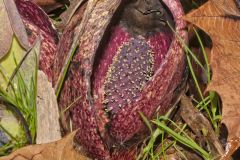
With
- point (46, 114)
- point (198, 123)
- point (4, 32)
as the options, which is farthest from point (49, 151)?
point (198, 123)

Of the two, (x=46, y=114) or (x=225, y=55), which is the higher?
(x=225, y=55)

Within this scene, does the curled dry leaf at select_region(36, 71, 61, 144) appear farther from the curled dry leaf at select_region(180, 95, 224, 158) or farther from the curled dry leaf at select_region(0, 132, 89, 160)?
the curled dry leaf at select_region(180, 95, 224, 158)

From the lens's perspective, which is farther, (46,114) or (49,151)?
(46,114)

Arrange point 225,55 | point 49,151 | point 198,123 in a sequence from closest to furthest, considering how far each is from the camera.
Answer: point 49,151 < point 225,55 < point 198,123

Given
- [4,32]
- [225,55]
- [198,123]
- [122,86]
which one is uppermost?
[4,32]

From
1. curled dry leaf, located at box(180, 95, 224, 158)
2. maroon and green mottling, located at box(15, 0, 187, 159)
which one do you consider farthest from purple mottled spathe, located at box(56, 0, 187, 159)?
curled dry leaf, located at box(180, 95, 224, 158)

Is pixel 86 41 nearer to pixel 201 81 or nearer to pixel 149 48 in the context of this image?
pixel 149 48

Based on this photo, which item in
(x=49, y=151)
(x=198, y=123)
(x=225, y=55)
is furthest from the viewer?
(x=198, y=123)

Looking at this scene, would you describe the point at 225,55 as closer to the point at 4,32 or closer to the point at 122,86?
the point at 122,86
